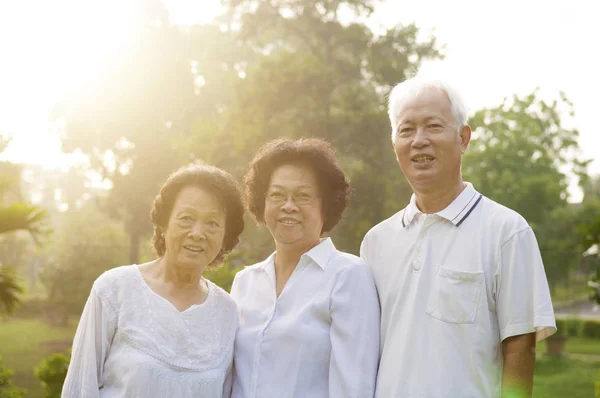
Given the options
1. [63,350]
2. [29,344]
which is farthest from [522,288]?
[29,344]

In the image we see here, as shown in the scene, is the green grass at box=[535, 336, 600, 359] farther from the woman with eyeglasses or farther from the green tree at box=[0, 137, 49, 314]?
the woman with eyeglasses

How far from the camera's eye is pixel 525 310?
9.26ft

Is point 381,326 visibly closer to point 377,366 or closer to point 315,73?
point 377,366

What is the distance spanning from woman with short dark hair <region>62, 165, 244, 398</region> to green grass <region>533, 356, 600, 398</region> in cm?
1204

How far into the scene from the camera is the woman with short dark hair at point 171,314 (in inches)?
124

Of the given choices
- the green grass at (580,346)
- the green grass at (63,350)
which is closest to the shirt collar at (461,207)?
the green grass at (63,350)

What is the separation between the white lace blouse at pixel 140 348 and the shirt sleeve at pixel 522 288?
136cm

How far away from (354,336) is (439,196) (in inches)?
29.9

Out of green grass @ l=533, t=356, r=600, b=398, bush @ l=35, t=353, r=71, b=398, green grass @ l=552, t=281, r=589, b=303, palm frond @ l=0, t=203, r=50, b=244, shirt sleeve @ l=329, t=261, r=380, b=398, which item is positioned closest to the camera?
shirt sleeve @ l=329, t=261, r=380, b=398

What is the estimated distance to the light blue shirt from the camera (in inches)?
122

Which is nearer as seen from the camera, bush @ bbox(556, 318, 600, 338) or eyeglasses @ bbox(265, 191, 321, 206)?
eyeglasses @ bbox(265, 191, 321, 206)

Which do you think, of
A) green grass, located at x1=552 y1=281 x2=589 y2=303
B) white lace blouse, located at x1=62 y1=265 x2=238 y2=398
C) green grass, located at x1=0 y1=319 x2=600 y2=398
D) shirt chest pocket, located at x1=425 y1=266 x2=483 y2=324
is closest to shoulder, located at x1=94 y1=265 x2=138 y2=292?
white lace blouse, located at x1=62 y1=265 x2=238 y2=398

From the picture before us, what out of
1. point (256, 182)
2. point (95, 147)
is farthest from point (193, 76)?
point (256, 182)

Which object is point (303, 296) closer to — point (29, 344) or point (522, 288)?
point (522, 288)
